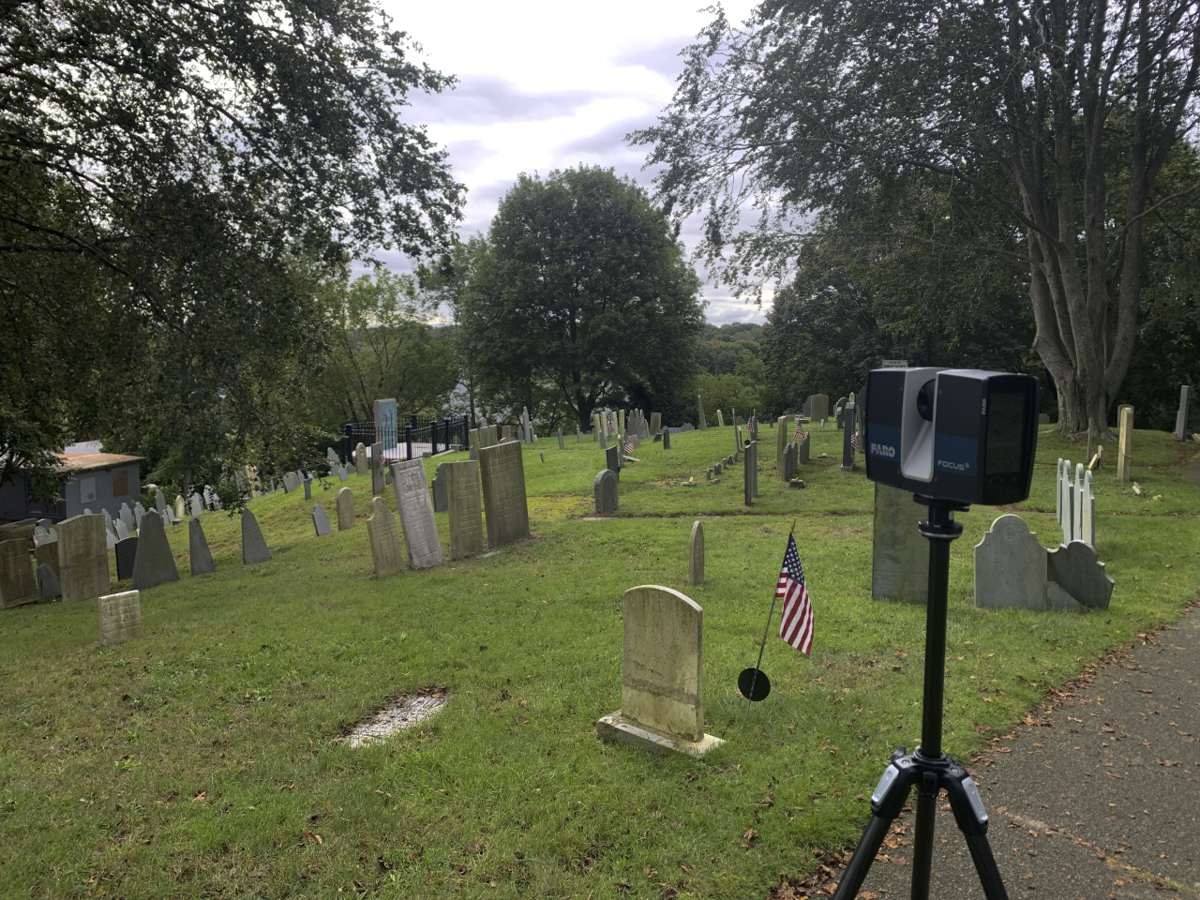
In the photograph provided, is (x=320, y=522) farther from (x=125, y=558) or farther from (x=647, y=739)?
(x=647, y=739)

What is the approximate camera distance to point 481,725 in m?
5.18

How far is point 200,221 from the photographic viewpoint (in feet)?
27.7

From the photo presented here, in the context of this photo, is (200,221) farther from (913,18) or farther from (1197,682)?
(913,18)

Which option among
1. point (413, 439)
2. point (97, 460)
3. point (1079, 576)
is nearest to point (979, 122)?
point (1079, 576)

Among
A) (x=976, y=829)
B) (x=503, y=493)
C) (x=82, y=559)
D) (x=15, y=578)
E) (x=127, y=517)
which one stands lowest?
(x=127, y=517)

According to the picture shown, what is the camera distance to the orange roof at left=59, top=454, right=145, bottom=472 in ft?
86.6

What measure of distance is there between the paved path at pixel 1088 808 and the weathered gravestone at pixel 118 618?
745 cm

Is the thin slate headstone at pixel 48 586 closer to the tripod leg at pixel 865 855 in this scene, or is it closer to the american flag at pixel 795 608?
the american flag at pixel 795 608

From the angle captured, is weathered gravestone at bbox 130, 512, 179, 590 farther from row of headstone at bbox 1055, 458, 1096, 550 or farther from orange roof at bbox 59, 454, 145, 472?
orange roof at bbox 59, 454, 145, 472

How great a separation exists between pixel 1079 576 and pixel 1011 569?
642 millimetres

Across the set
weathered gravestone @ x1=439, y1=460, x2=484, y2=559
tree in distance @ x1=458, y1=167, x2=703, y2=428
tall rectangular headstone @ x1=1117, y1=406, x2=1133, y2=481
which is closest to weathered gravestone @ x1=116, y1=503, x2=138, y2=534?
weathered gravestone @ x1=439, y1=460, x2=484, y2=559

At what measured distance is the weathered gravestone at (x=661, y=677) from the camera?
15.3ft

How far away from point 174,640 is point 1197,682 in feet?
30.0

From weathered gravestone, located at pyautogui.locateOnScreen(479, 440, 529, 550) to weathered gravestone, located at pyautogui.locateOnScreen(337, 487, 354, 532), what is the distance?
4.80m
